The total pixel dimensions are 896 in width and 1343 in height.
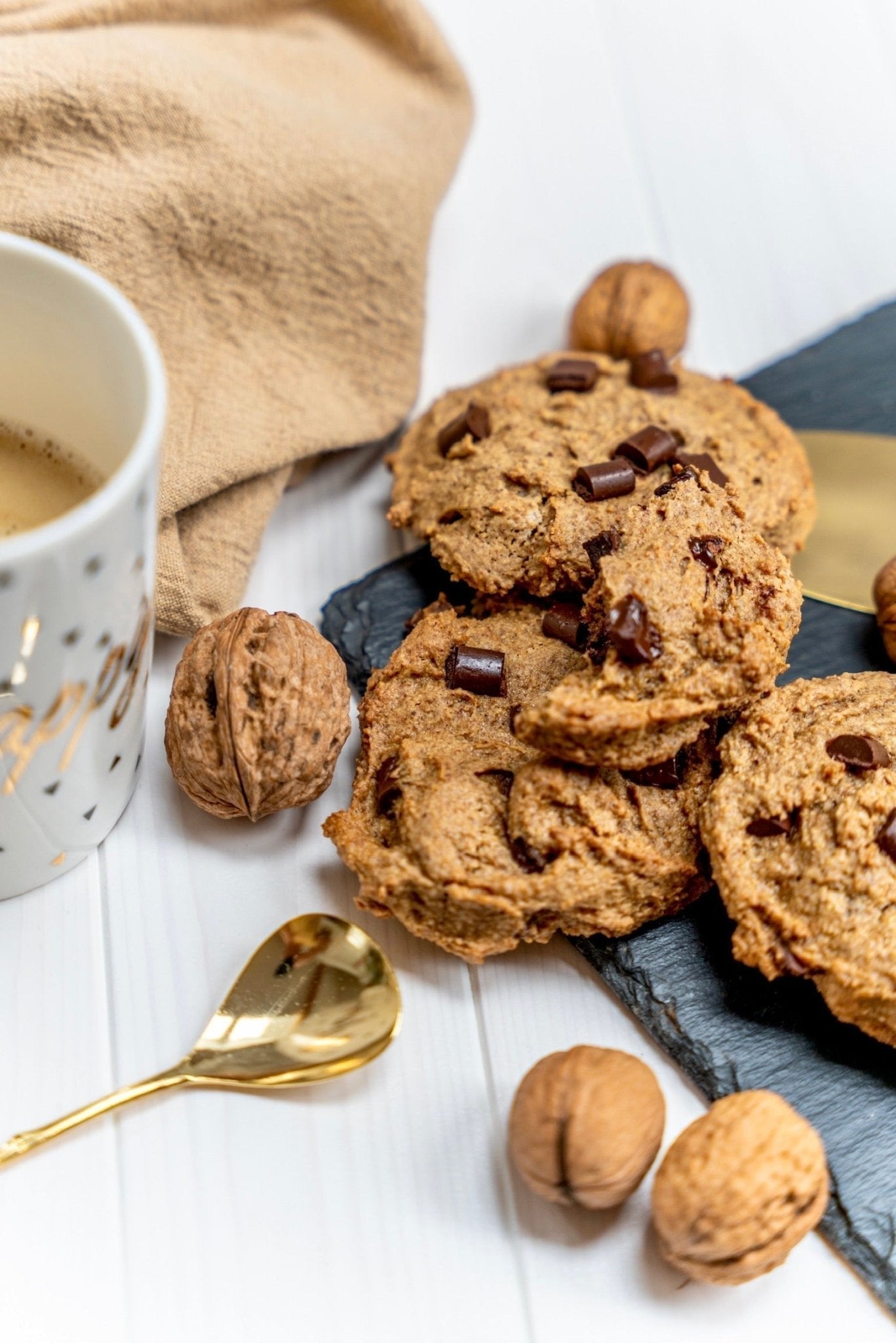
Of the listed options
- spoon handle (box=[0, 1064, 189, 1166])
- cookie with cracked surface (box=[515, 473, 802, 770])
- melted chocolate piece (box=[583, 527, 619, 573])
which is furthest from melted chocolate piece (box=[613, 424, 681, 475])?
spoon handle (box=[0, 1064, 189, 1166])

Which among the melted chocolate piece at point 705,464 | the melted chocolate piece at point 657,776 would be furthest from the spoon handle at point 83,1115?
the melted chocolate piece at point 705,464

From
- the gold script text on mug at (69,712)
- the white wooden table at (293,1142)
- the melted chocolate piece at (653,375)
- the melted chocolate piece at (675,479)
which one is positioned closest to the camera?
the gold script text on mug at (69,712)

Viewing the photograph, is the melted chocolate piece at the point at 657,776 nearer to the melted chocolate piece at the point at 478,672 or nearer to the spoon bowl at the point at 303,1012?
the melted chocolate piece at the point at 478,672

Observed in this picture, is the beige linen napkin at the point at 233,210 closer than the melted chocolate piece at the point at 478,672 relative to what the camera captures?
No

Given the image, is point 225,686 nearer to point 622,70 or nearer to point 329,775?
point 329,775

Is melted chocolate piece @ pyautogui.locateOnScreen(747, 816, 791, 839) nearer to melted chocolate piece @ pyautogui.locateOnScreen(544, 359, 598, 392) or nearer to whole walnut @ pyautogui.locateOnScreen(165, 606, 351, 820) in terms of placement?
whole walnut @ pyautogui.locateOnScreen(165, 606, 351, 820)

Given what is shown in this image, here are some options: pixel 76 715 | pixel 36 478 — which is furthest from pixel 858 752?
pixel 36 478

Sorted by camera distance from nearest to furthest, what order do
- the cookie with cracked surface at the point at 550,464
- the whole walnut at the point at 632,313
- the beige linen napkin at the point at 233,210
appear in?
the cookie with cracked surface at the point at 550,464
the beige linen napkin at the point at 233,210
the whole walnut at the point at 632,313
